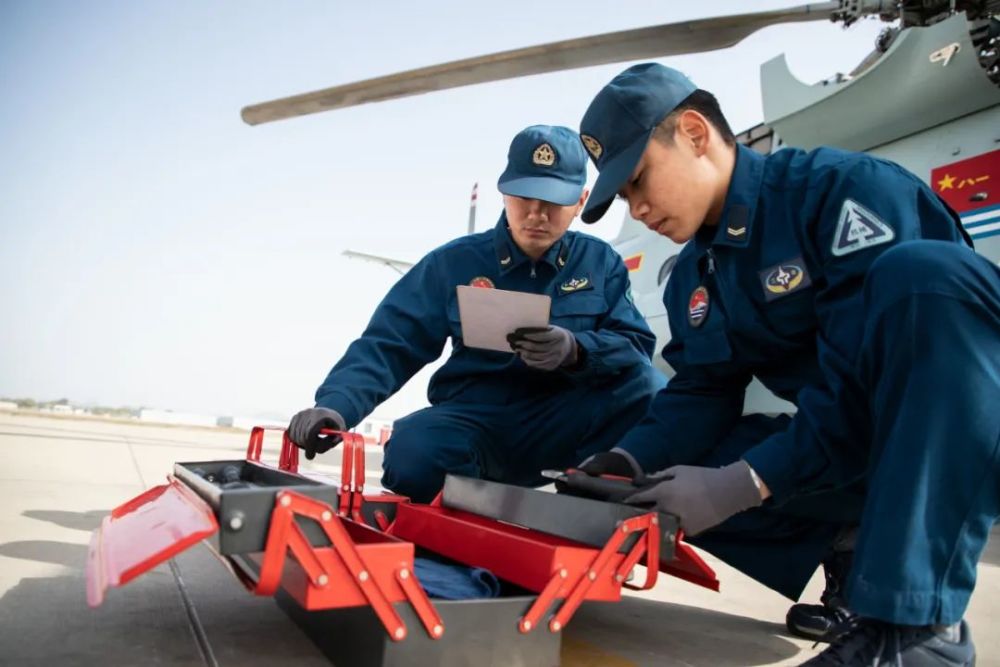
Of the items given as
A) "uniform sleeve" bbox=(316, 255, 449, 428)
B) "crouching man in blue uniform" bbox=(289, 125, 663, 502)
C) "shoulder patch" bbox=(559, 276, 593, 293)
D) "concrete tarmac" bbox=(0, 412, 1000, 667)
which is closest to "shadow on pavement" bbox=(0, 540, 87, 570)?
"concrete tarmac" bbox=(0, 412, 1000, 667)

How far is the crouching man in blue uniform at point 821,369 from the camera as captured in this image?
0.96 m

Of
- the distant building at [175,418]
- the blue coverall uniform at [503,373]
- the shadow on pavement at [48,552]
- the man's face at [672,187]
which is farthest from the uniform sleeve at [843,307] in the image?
the distant building at [175,418]

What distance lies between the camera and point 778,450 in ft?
3.96

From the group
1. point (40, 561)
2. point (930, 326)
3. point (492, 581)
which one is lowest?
point (40, 561)

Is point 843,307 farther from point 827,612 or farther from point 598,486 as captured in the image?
point 827,612

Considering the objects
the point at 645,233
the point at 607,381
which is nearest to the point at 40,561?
the point at 607,381

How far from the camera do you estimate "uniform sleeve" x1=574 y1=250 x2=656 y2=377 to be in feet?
7.18

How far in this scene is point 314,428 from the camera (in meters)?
1.67

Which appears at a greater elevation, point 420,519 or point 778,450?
point 778,450

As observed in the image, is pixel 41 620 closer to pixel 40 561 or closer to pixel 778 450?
pixel 40 561

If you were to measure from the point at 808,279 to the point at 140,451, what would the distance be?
17.7 feet

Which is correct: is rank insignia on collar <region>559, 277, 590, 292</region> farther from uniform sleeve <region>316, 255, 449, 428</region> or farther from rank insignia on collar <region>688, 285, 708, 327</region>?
rank insignia on collar <region>688, 285, 708, 327</region>

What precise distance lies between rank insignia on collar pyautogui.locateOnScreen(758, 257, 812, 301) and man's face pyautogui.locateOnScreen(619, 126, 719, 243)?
20 cm

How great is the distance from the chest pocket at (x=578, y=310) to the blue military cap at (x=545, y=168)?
347 mm
